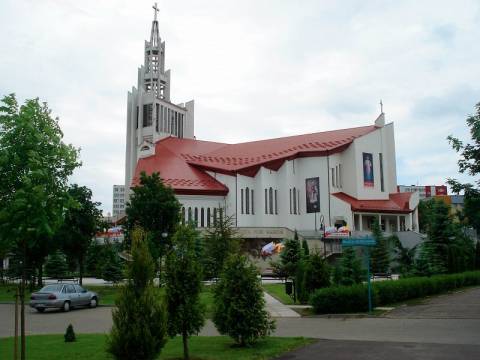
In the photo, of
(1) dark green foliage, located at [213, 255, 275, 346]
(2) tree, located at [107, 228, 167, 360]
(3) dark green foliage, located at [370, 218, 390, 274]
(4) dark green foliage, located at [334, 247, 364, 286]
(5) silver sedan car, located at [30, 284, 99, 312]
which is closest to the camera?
(2) tree, located at [107, 228, 167, 360]

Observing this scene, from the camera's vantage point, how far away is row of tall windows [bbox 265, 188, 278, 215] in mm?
56722

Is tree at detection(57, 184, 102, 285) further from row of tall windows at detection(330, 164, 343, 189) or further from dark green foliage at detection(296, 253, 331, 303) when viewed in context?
row of tall windows at detection(330, 164, 343, 189)

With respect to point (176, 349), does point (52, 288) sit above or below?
above

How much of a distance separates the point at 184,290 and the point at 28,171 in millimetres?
4230

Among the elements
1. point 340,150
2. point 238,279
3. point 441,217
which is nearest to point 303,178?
point 340,150

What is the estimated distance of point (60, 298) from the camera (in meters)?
23.7

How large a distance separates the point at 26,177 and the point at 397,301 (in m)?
17.2

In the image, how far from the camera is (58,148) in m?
11.4

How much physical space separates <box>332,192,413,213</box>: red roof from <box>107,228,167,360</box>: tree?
46.4 m

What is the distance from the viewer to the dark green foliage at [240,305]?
12062 mm

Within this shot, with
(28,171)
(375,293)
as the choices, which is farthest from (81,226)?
(28,171)

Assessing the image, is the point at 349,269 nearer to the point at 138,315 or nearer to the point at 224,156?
the point at 138,315

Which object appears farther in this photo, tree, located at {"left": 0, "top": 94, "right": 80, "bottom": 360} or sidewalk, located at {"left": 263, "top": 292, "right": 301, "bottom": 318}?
sidewalk, located at {"left": 263, "top": 292, "right": 301, "bottom": 318}

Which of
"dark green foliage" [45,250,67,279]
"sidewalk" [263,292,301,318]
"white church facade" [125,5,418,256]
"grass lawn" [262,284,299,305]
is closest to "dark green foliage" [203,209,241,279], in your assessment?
"grass lawn" [262,284,299,305]
